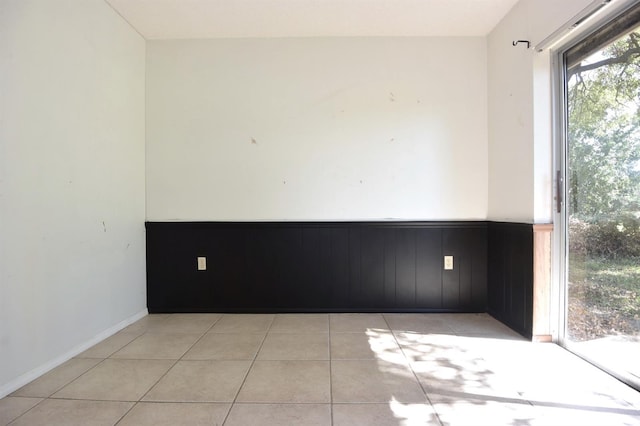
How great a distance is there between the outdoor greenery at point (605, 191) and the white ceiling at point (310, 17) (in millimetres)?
979

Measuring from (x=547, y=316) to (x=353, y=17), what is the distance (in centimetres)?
266

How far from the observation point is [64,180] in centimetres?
206

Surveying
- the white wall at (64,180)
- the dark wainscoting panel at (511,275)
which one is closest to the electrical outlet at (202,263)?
the white wall at (64,180)

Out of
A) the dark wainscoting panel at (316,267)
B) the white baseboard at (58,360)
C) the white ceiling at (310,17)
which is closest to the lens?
the white baseboard at (58,360)

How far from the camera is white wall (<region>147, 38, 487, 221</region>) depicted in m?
2.96

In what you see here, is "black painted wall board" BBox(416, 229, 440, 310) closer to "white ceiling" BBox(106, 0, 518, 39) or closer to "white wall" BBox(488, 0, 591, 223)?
"white wall" BBox(488, 0, 591, 223)

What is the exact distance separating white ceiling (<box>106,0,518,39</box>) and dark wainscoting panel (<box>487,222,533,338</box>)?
1.70 m

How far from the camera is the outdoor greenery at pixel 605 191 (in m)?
1.71

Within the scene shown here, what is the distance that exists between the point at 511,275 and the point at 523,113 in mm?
1224

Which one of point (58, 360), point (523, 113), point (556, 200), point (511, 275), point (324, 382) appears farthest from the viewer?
point (511, 275)

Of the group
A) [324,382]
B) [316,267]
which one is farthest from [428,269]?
[324,382]

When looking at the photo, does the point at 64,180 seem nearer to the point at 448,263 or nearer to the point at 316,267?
the point at 316,267

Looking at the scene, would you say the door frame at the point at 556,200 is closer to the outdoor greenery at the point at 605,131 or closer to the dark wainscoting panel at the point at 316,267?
the outdoor greenery at the point at 605,131

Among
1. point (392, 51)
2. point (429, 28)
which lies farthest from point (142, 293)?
point (429, 28)
